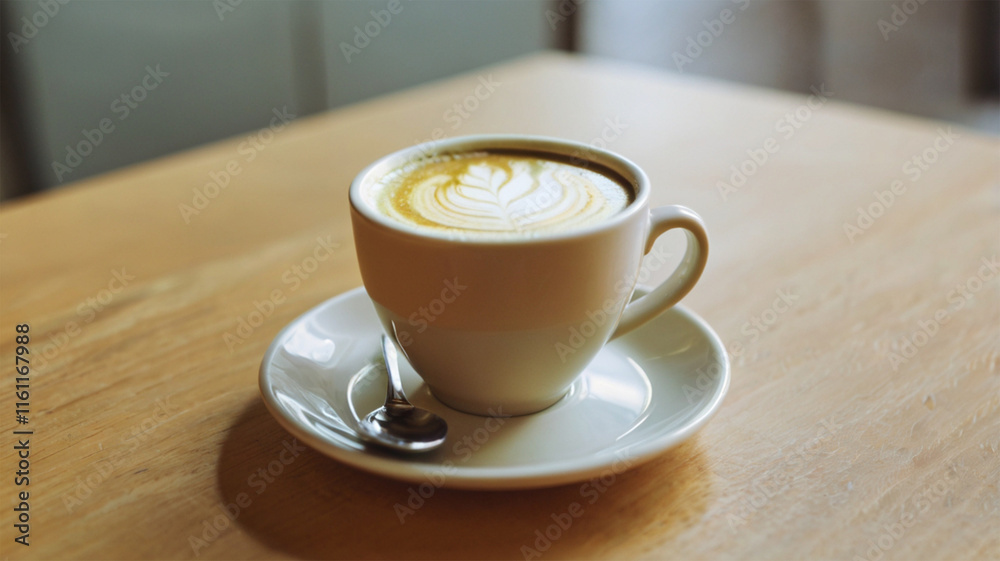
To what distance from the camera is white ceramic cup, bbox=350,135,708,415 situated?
21.0 inches

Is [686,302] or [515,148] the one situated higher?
[515,148]

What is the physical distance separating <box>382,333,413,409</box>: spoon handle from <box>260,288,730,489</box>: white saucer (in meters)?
0.02

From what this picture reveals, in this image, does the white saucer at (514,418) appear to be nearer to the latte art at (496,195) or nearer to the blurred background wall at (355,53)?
the latte art at (496,195)

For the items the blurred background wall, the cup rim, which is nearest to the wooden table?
the cup rim

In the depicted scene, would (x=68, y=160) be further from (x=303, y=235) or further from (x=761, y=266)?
(x=761, y=266)

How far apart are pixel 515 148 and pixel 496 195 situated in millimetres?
87

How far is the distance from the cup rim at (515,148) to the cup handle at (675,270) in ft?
0.09

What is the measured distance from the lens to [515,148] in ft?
2.33

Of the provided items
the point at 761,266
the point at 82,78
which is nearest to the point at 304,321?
the point at 761,266

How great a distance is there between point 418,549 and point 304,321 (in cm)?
26

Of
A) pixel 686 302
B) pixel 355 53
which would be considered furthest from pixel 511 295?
pixel 355 53

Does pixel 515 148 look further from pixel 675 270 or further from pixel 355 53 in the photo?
pixel 355 53

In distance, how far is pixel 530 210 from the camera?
61 cm

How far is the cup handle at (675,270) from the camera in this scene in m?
0.61
